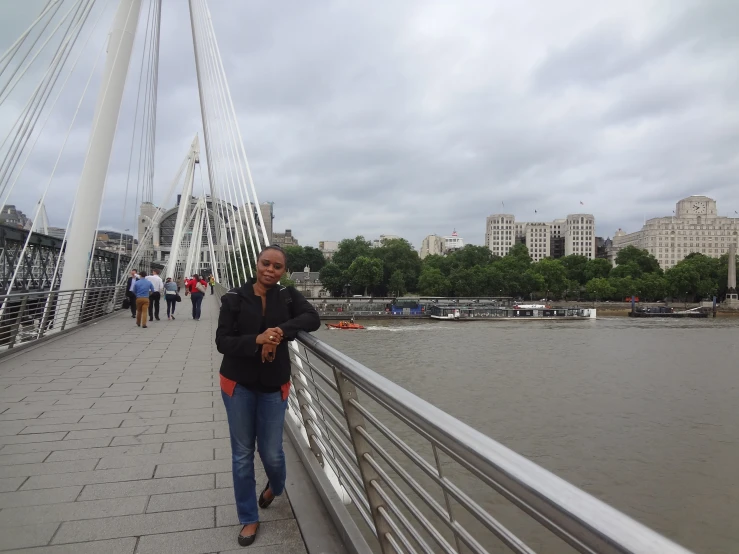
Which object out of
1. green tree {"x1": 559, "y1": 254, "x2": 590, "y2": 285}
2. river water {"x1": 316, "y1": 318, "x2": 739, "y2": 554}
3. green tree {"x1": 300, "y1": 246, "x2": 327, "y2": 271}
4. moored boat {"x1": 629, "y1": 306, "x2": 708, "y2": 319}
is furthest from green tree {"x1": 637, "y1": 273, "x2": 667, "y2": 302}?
green tree {"x1": 300, "y1": 246, "x2": 327, "y2": 271}

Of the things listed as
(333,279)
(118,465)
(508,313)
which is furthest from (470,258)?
(118,465)

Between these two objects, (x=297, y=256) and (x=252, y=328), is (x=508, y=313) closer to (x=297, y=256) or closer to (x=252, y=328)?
(x=297, y=256)

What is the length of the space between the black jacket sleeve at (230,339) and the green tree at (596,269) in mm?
91845

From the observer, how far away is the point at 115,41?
401 inches

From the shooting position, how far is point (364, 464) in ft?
6.82

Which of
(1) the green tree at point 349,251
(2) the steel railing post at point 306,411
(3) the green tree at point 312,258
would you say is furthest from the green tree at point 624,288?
(2) the steel railing post at point 306,411

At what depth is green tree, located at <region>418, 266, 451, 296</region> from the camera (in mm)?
77188

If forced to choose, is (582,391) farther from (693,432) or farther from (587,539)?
(587,539)

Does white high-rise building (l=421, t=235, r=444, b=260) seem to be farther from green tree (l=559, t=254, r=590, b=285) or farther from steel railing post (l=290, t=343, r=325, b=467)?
steel railing post (l=290, t=343, r=325, b=467)

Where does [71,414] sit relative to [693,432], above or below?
above

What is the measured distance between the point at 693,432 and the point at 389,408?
14.5 meters

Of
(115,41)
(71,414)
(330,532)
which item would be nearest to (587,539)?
(330,532)

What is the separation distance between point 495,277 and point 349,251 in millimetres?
22863

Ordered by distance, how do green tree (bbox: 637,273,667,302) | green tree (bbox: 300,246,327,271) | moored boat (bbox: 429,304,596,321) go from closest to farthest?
moored boat (bbox: 429,304,596,321), green tree (bbox: 637,273,667,302), green tree (bbox: 300,246,327,271)
